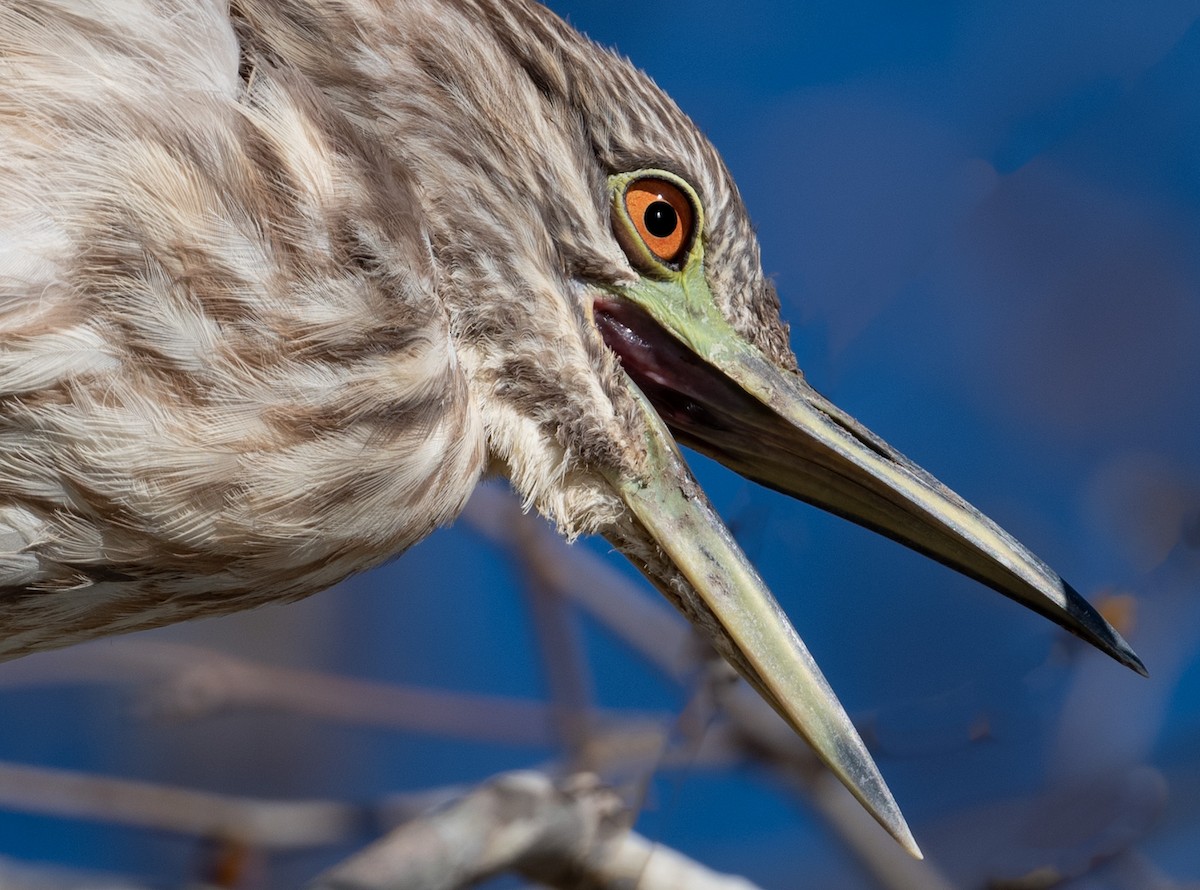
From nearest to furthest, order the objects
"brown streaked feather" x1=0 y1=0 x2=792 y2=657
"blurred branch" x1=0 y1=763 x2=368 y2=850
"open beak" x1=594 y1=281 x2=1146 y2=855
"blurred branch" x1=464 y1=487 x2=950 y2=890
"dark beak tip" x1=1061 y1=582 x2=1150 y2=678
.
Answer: "brown streaked feather" x1=0 y1=0 x2=792 y2=657, "open beak" x1=594 y1=281 x2=1146 y2=855, "dark beak tip" x1=1061 y1=582 x2=1150 y2=678, "blurred branch" x1=464 y1=487 x2=950 y2=890, "blurred branch" x1=0 y1=763 x2=368 y2=850

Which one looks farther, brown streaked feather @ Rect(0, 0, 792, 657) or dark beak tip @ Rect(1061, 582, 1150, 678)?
dark beak tip @ Rect(1061, 582, 1150, 678)

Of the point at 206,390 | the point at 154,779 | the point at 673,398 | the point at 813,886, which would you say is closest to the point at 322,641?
the point at 154,779

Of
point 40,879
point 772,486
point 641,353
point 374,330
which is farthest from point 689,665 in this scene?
point 40,879

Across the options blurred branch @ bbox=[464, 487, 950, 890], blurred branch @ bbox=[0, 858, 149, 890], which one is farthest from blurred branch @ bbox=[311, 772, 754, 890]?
blurred branch @ bbox=[0, 858, 149, 890]

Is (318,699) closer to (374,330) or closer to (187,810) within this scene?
(187,810)

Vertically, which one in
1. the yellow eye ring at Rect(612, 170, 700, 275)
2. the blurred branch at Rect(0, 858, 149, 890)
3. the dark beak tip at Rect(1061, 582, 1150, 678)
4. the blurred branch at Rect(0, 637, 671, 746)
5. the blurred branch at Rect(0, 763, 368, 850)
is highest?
the yellow eye ring at Rect(612, 170, 700, 275)

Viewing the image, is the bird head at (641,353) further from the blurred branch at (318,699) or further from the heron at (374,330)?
the blurred branch at (318,699)

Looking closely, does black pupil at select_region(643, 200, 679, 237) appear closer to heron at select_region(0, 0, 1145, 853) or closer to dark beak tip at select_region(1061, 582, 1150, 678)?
heron at select_region(0, 0, 1145, 853)

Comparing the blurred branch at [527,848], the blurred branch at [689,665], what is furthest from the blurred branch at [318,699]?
the blurred branch at [527,848]
